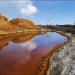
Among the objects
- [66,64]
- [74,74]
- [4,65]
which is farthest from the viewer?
[4,65]

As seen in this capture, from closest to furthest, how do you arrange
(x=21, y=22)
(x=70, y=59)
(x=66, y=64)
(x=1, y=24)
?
(x=66, y=64) → (x=70, y=59) → (x=1, y=24) → (x=21, y=22)

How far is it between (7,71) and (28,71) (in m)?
1.43

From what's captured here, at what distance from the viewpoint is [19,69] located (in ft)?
52.5

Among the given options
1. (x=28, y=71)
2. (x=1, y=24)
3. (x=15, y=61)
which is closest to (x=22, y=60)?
(x=15, y=61)

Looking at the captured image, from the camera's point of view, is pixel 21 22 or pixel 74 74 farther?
pixel 21 22

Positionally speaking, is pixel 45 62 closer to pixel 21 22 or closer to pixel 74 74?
pixel 74 74

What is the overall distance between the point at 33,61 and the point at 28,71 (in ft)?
11.8

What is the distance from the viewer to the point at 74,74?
11.7 m

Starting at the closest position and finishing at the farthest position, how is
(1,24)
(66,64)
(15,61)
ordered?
(66,64) < (15,61) < (1,24)

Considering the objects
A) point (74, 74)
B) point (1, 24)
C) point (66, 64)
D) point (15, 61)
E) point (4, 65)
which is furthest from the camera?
point (1, 24)

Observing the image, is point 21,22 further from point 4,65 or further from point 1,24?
point 4,65

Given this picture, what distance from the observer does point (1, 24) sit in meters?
68.8

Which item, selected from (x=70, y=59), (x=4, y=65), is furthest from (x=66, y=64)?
(x=4, y=65)

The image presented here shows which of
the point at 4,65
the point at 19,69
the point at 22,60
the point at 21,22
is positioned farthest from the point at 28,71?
the point at 21,22
